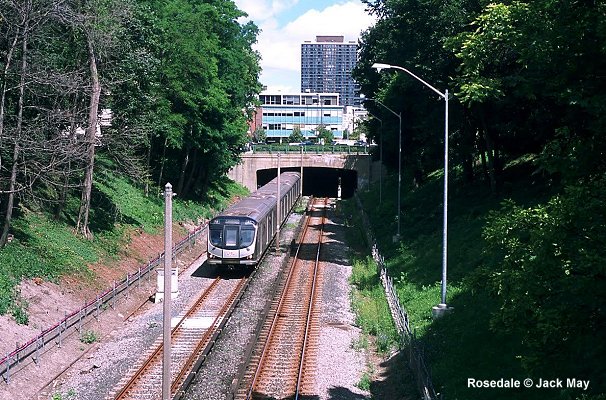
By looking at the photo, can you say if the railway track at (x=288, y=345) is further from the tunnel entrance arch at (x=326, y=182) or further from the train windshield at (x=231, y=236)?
the tunnel entrance arch at (x=326, y=182)

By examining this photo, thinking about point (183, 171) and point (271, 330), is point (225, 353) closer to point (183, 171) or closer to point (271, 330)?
point (271, 330)

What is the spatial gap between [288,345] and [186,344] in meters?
3.04

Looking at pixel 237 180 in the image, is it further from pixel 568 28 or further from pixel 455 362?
pixel 568 28

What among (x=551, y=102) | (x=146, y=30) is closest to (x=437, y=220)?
(x=551, y=102)

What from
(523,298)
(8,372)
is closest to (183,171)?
(8,372)

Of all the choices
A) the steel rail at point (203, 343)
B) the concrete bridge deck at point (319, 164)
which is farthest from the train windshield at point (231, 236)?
the concrete bridge deck at point (319, 164)

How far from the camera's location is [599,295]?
903 centimetres

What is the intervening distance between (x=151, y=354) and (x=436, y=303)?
9.38m

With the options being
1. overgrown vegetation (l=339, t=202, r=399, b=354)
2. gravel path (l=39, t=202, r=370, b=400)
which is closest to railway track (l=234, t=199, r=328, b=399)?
gravel path (l=39, t=202, r=370, b=400)

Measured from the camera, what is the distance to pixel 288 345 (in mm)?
20047

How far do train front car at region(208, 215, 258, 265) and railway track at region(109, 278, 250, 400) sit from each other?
1251mm

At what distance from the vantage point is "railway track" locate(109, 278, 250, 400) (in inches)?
635

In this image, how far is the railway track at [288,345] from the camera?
644 inches

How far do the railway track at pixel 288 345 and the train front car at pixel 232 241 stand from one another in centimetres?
214
